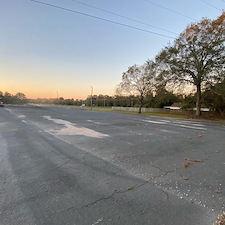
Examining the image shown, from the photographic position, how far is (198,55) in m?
21.1

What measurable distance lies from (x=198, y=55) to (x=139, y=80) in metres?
13.9

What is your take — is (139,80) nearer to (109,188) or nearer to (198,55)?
(198,55)

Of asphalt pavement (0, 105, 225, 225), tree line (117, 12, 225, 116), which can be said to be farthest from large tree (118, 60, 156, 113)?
asphalt pavement (0, 105, 225, 225)

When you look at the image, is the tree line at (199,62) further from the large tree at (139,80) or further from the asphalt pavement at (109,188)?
the asphalt pavement at (109,188)

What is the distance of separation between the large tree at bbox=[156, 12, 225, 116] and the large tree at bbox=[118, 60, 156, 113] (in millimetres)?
8426

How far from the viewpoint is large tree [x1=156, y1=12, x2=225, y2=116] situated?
19922 millimetres

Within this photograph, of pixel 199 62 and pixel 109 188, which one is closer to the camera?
pixel 109 188

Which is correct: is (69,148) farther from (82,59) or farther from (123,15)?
(82,59)

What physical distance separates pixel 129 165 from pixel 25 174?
7.71 ft

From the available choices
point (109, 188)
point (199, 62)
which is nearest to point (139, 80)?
point (199, 62)

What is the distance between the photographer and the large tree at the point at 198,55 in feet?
65.4

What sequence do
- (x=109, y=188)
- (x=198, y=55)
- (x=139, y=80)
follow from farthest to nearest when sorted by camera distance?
1. (x=139, y=80)
2. (x=198, y=55)
3. (x=109, y=188)

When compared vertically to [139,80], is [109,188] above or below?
below

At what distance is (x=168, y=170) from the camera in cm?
362
